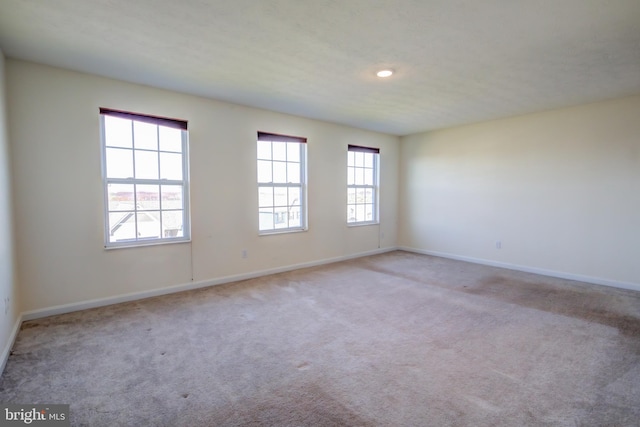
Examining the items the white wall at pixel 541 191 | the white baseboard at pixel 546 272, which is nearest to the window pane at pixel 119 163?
the white wall at pixel 541 191

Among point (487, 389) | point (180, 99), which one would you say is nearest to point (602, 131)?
point (487, 389)

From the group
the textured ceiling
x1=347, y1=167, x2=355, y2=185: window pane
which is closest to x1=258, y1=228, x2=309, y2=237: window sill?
x1=347, y1=167, x2=355, y2=185: window pane

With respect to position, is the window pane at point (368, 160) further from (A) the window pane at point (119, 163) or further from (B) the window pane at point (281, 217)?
(A) the window pane at point (119, 163)

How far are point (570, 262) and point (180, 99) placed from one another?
5.99 metres

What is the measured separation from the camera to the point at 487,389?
2012 mm

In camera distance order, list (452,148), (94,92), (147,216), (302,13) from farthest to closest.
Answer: (452,148) → (147,216) → (94,92) → (302,13)

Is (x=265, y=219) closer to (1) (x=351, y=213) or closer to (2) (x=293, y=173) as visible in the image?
(2) (x=293, y=173)

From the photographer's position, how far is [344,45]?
2604 millimetres

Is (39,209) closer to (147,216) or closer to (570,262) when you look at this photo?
(147,216)

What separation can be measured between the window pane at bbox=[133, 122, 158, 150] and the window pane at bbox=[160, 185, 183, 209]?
0.51 m

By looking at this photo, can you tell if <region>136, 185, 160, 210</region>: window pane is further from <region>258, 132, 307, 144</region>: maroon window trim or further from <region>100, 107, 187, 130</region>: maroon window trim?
<region>258, 132, 307, 144</region>: maroon window trim

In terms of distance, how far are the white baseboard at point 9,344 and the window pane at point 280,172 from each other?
10.8 ft

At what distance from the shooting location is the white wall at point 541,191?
4.11 metres

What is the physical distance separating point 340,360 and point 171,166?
10.2ft
